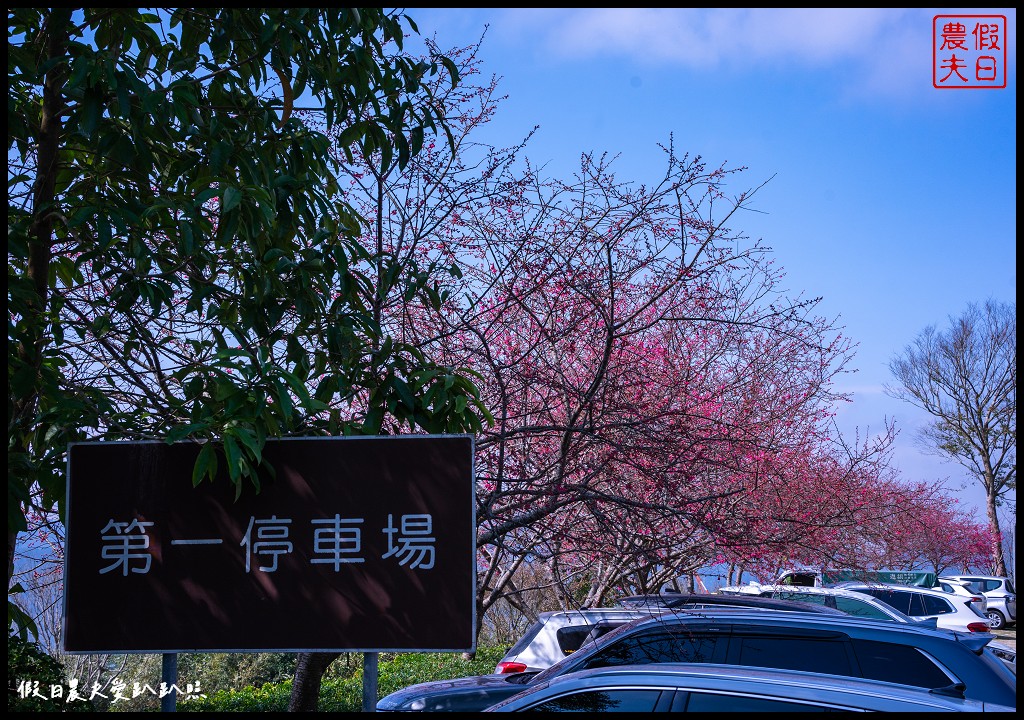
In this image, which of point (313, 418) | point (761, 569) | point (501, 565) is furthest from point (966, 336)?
point (313, 418)

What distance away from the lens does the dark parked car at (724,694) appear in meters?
4.01

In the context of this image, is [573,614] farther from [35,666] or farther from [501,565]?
[35,666]

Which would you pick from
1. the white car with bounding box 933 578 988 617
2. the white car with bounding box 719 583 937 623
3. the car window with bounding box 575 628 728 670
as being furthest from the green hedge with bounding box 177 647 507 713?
the white car with bounding box 933 578 988 617

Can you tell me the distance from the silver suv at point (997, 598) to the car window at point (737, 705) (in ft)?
80.6

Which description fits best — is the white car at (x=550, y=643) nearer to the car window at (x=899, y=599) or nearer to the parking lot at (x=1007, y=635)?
the car window at (x=899, y=599)

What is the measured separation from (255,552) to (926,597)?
689 inches

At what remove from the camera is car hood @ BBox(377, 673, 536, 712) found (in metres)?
6.96

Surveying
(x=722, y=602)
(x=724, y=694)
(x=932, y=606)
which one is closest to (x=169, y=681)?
(x=724, y=694)

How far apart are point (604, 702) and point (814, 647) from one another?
2.53m

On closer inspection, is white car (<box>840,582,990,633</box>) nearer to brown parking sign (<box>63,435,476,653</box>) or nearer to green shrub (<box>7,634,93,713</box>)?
brown parking sign (<box>63,435,476,653</box>)

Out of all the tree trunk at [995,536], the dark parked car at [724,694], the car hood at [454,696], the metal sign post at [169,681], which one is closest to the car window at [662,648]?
the car hood at [454,696]

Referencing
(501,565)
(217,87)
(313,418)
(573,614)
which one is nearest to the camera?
(313,418)

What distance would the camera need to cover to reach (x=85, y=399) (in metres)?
5.14

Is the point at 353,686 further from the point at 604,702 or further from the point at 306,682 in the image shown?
the point at 604,702
